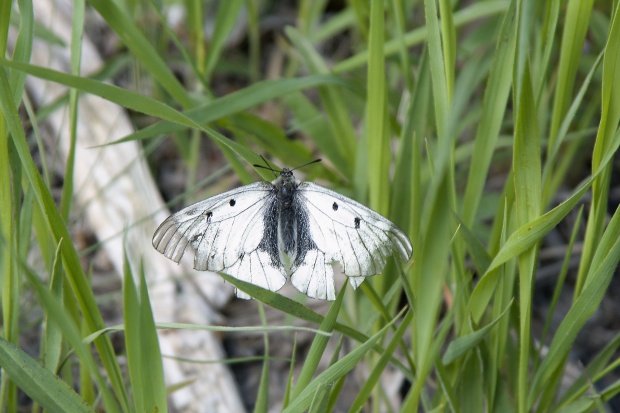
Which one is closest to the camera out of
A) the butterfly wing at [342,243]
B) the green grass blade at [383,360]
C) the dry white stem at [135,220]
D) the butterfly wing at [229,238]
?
the green grass blade at [383,360]

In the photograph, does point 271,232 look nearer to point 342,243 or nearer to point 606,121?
point 342,243

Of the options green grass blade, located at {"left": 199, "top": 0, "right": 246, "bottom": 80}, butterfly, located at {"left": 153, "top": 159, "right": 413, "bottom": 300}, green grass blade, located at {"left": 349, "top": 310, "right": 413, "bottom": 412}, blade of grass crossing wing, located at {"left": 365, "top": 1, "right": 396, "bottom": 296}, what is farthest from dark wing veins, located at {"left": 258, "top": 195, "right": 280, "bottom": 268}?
green grass blade, located at {"left": 199, "top": 0, "right": 246, "bottom": 80}

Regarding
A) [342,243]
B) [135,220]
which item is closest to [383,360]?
[342,243]

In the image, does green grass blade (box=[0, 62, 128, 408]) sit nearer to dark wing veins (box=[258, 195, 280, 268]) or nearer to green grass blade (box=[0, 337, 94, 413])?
green grass blade (box=[0, 337, 94, 413])

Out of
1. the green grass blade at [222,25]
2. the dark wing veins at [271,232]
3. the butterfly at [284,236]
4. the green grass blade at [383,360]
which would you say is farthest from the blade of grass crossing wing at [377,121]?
the green grass blade at [222,25]

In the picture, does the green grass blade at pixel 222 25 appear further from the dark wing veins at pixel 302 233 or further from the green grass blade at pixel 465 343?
the green grass blade at pixel 465 343

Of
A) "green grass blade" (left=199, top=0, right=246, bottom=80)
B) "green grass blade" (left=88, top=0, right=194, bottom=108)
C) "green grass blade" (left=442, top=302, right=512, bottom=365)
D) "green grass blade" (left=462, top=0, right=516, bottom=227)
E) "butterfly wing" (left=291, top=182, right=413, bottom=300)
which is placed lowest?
"green grass blade" (left=442, top=302, right=512, bottom=365)
